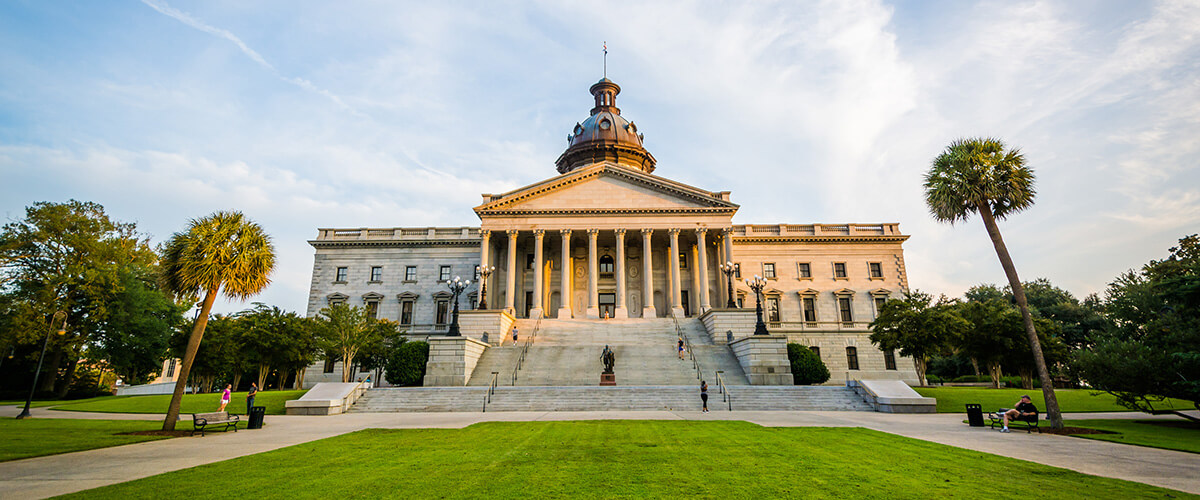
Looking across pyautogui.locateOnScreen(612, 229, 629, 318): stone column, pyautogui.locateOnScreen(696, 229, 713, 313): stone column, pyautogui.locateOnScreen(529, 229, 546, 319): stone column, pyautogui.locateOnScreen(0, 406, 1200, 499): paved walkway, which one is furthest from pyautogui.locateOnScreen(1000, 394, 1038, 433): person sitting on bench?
pyautogui.locateOnScreen(529, 229, 546, 319): stone column

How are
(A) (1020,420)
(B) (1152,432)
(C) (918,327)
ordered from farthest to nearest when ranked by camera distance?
1. (C) (918,327)
2. (A) (1020,420)
3. (B) (1152,432)

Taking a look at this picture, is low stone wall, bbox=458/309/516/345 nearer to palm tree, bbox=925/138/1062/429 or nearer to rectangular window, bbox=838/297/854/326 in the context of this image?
palm tree, bbox=925/138/1062/429

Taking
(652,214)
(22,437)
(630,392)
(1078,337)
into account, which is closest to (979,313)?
(1078,337)

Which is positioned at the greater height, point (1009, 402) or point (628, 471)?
point (1009, 402)

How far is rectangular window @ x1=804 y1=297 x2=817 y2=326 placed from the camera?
161ft

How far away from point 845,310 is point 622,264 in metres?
21.1

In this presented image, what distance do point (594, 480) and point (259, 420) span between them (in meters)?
13.4

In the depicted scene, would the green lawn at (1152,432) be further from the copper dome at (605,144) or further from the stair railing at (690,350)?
the copper dome at (605,144)

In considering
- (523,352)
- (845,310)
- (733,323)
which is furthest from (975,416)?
(845,310)

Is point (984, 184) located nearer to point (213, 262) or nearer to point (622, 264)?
point (213, 262)

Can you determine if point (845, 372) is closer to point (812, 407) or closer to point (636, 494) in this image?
point (812, 407)

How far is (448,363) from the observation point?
28219 mm

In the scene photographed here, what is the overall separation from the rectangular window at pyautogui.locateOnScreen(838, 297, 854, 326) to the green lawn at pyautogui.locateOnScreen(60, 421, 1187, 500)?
3962 cm

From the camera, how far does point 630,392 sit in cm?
2277
